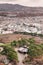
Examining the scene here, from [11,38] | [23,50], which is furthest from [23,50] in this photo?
[11,38]

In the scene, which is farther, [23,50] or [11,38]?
[11,38]

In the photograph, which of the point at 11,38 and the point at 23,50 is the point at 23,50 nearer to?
the point at 23,50

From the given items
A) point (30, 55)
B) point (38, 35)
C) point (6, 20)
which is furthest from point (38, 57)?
point (6, 20)

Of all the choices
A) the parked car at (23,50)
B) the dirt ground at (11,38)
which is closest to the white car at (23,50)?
the parked car at (23,50)

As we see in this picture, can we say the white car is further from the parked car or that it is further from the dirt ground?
the dirt ground

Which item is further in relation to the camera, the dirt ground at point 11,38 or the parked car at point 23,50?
the dirt ground at point 11,38

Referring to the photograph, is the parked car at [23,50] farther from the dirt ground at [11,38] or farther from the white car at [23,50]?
the dirt ground at [11,38]

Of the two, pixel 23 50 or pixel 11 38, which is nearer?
pixel 23 50

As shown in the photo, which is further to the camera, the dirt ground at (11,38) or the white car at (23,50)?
the dirt ground at (11,38)

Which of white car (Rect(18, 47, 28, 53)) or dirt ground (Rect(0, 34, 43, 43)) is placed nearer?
white car (Rect(18, 47, 28, 53))

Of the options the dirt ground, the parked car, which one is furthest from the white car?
the dirt ground

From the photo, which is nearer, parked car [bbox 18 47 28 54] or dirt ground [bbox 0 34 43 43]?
parked car [bbox 18 47 28 54]

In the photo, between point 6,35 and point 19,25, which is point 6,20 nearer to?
point 19,25
